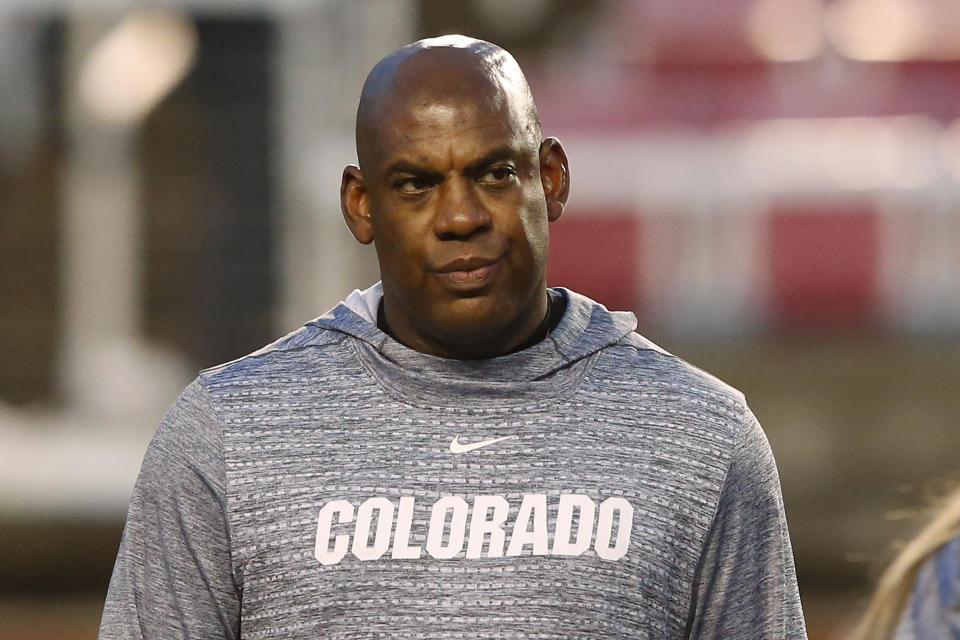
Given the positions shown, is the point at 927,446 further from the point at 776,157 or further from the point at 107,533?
the point at 107,533

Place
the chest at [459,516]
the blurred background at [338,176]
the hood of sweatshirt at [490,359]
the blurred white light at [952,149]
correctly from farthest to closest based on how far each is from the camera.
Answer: the blurred white light at [952,149] < the blurred background at [338,176] < the hood of sweatshirt at [490,359] < the chest at [459,516]

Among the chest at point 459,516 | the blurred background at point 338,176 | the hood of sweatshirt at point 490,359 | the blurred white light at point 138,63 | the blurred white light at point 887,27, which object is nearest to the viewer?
the chest at point 459,516

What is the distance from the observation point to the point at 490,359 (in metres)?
1.94

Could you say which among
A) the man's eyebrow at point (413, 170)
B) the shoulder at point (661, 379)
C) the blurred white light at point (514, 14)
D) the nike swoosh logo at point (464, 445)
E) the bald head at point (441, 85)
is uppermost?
the blurred white light at point (514, 14)

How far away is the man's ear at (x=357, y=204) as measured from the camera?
196 centimetres


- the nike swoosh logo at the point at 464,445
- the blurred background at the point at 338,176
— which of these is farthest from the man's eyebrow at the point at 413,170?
the blurred background at the point at 338,176

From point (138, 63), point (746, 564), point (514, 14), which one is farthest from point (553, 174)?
point (514, 14)

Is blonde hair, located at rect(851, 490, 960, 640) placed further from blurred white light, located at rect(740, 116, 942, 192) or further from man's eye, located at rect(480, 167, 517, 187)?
blurred white light, located at rect(740, 116, 942, 192)

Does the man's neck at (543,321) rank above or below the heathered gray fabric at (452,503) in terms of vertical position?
above

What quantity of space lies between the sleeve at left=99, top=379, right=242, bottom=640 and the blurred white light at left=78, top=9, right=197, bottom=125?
603 centimetres

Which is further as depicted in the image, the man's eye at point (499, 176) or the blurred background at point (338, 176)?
the blurred background at point (338, 176)

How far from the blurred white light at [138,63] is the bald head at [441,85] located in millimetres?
5982

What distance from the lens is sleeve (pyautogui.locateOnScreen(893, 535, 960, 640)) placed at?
1.85m

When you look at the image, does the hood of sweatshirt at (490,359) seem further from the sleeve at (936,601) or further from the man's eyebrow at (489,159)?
the sleeve at (936,601)
